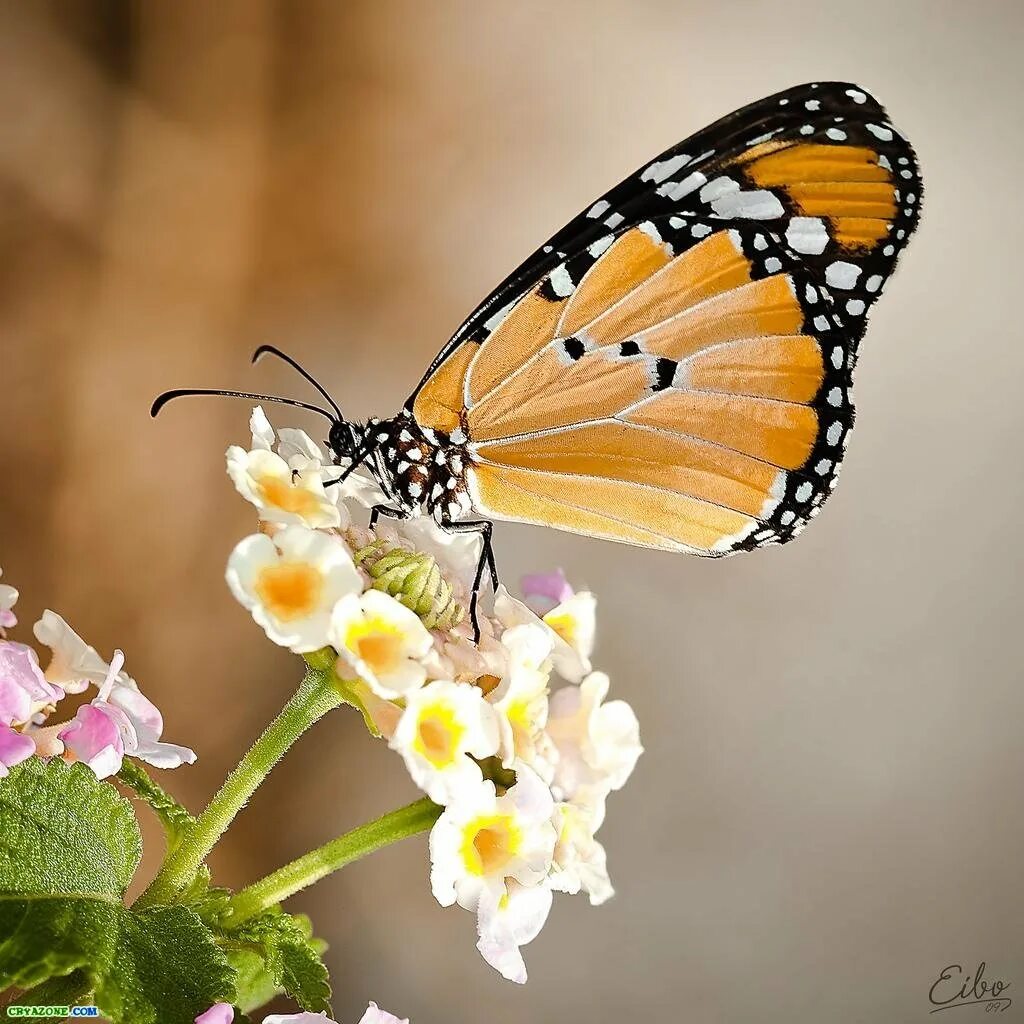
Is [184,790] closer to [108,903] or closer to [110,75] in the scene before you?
[110,75]

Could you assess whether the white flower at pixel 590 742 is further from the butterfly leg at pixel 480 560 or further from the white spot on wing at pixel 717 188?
the white spot on wing at pixel 717 188

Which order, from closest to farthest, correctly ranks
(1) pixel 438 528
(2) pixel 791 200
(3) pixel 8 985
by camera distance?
1. (3) pixel 8 985
2. (1) pixel 438 528
3. (2) pixel 791 200

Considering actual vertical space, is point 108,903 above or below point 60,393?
below

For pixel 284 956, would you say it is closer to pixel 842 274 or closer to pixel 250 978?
pixel 250 978

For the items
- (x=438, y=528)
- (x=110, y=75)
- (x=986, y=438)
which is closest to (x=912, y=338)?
(x=986, y=438)
